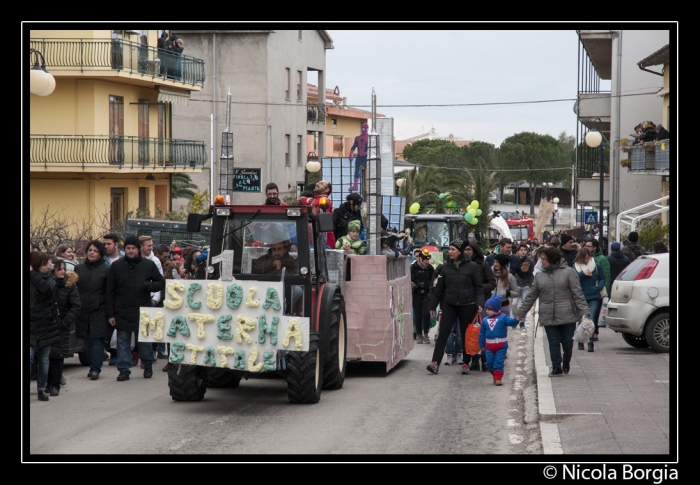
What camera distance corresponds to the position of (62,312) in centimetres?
1183

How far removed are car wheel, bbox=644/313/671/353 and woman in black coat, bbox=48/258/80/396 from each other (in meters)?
9.10

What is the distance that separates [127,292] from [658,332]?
28.0ft

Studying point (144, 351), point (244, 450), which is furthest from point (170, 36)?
point (244, 450)

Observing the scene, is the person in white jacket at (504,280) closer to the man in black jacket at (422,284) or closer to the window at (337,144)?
the man in black jacket at (422,284)

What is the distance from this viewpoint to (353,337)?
13328 millimetres

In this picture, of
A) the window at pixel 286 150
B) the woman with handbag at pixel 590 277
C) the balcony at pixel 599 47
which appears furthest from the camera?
the window at pixel 286 150

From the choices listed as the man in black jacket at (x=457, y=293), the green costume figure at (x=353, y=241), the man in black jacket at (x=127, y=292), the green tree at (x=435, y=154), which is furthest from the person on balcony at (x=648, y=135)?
the green tree at (x=435, y=154)

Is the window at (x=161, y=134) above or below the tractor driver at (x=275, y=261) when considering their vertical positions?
above

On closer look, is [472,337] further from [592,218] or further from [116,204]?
[592,218]

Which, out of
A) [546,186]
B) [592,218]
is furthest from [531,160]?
[592,218]

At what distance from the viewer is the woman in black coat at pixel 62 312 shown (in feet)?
37.3

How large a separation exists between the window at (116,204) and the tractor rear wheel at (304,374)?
22.6m

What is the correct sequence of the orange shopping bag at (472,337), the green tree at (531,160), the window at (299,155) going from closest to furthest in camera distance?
the orange shopping bag at (472,337)
the window at (299,155)
the green tree at (531,160)
